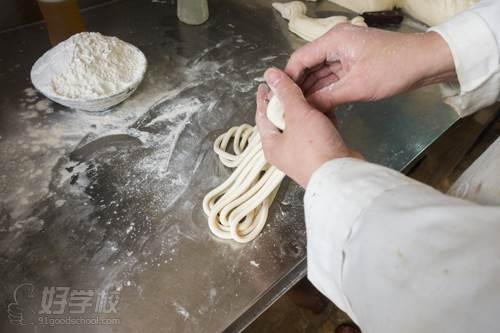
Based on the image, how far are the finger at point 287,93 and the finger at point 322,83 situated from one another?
17cm

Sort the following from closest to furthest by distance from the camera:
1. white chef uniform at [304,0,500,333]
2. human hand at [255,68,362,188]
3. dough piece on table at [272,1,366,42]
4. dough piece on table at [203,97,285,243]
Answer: white chef uniform at [304,0,500,333], human hand at [255,68,362,188], dough piece on table at [203,97,285,243], dough piece on table at [272,1,366,42]

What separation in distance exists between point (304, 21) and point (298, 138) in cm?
115

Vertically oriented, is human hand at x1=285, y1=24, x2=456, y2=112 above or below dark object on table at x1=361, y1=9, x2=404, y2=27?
above

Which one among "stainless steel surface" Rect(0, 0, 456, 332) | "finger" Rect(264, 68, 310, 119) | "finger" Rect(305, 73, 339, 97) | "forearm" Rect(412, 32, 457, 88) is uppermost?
"forearm" Rect(412, 32, 457, 88)

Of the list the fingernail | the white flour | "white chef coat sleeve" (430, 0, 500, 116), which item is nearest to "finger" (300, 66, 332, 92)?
the fingernail

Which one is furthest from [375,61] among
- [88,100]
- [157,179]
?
[88,100]

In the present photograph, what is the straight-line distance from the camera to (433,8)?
184 centimetres

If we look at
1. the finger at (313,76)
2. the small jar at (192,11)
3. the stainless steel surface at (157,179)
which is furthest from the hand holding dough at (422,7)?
the finger at (313,76)

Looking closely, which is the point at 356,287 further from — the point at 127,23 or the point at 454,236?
the point at 127,23

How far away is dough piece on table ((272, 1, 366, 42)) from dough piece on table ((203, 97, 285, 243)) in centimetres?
77

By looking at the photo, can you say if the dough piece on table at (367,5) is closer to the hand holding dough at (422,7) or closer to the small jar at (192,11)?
the hand holding dough at (422,7)

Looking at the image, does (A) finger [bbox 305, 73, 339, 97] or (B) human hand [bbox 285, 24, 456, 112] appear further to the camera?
(A) finger [bbox 305, 73, 339, 97]

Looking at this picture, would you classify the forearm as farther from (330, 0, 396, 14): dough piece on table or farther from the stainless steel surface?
(330, 0, 396, 14): dough piece on table

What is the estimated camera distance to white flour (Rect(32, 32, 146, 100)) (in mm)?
1234
